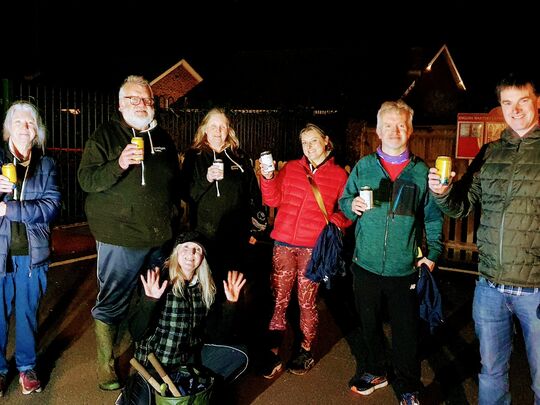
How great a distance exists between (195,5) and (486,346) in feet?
75.4

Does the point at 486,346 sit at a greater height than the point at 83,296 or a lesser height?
greater

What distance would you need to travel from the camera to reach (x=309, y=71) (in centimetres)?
1847

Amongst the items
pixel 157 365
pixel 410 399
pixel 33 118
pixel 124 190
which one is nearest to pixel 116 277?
pixel 124 190

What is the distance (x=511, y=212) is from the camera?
300 centimetres

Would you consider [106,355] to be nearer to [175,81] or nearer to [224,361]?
[224,361]

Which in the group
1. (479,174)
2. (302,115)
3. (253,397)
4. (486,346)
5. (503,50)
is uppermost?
(503,50)

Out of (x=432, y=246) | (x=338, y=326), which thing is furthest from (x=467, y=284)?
(x=432, y=246)

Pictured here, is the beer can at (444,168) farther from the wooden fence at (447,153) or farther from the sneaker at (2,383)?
the wooden fence at (447,153)

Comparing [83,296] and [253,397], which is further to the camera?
[83,296]

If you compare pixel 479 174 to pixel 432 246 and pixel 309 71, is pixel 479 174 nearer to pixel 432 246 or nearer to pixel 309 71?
pixel 432 246

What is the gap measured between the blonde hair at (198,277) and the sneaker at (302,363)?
3.78 ft

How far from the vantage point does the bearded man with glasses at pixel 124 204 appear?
3701 millimetres

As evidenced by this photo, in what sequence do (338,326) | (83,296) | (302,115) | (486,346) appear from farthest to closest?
(302,115), (83,296), (338,326), (486,346)

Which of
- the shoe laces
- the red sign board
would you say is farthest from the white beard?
the red sign board
